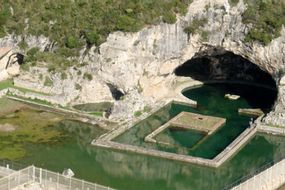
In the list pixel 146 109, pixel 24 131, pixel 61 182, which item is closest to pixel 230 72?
pixel 146 109

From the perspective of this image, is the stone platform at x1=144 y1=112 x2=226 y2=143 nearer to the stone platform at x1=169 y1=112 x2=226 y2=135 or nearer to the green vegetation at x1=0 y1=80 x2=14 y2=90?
the stone platform at x1=169 y1=112 x2=226 y2=135

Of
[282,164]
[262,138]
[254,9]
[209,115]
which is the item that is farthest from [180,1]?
[282,164]

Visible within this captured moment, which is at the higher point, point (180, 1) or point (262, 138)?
point (180, 1)

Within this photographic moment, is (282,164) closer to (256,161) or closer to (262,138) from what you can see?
(256,161)

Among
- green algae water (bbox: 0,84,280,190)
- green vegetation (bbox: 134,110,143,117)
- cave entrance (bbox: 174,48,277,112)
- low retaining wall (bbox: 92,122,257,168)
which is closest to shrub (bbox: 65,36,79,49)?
green algae water (bbox: 0,84,280,190)

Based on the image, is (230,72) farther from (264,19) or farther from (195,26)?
(264,19)

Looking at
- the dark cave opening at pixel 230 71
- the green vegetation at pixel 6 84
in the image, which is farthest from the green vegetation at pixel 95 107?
the dark cave opening at pixel 230 71
